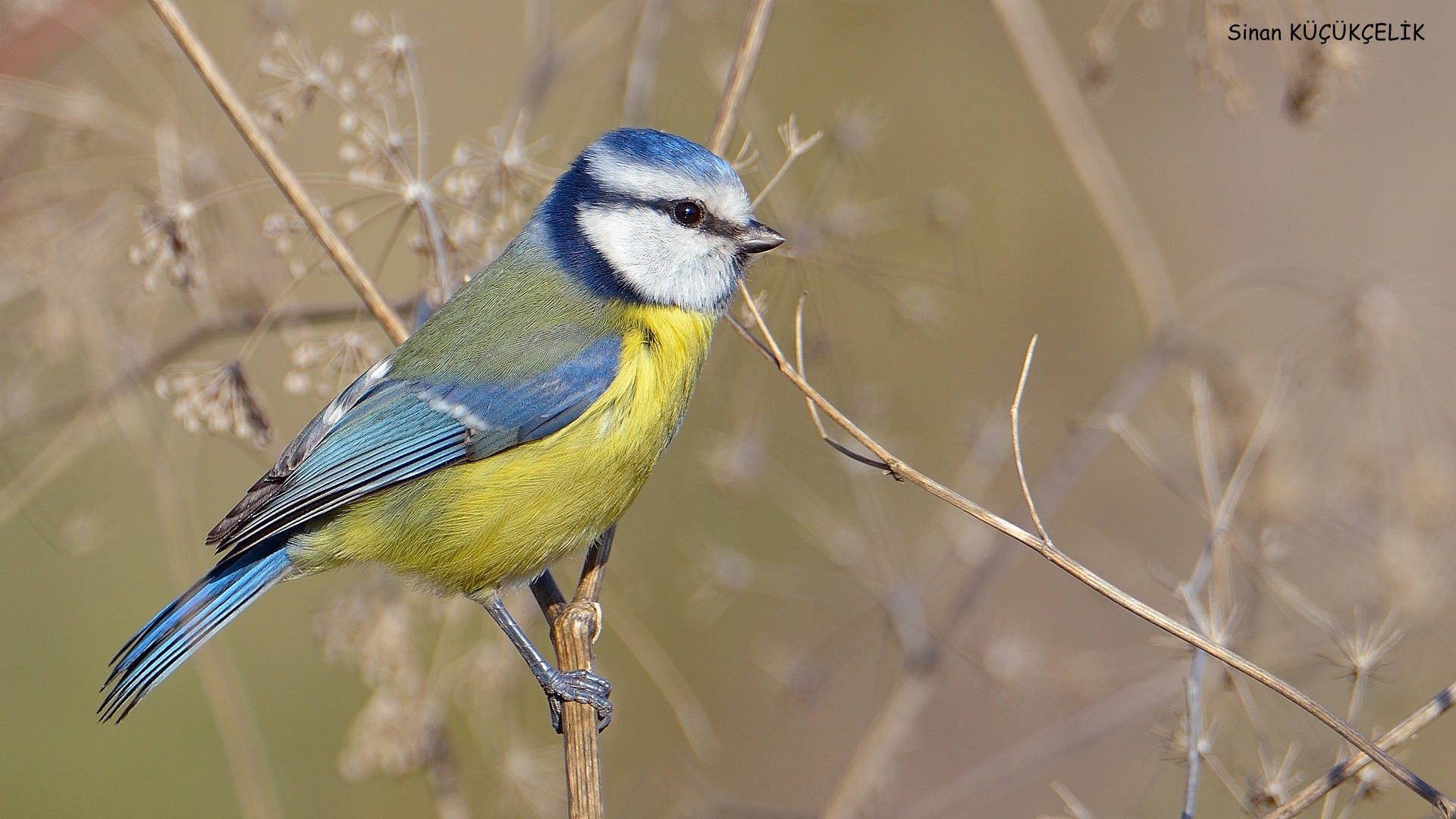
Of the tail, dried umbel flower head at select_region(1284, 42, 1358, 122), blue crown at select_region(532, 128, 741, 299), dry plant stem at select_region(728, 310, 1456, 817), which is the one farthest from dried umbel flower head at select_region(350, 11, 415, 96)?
dried umbel flower head at select_region(1284, 42, 1358, 122)

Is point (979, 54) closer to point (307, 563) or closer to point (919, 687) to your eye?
point (919, 687)

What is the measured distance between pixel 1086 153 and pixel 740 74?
1.03m

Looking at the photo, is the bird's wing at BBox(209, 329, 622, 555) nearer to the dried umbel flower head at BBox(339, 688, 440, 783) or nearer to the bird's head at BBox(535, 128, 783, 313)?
the bird's head at BBox(535, 128, 783, 313)

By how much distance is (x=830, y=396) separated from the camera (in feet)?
11.8

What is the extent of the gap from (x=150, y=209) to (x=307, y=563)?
3.17ft

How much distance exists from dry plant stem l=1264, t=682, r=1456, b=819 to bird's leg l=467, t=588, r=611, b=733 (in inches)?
56.9

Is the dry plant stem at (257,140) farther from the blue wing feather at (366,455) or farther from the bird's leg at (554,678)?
the bird's leg at (554,678)

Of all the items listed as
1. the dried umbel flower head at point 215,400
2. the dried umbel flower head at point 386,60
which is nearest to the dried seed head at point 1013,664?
the dried umbel flower head at point 215,400

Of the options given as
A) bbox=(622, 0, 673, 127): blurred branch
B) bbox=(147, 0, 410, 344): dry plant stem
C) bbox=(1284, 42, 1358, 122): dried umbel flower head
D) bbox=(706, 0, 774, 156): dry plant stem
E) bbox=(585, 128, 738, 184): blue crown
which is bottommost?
bbox=(147, 0, 410, 344): dry plant stem

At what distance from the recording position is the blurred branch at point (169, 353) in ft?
9.53

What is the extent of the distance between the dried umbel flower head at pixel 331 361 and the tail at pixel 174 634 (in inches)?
17.9

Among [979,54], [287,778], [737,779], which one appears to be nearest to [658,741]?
[737,779]

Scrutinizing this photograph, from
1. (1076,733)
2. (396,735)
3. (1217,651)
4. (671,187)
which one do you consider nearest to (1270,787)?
(1217,651)

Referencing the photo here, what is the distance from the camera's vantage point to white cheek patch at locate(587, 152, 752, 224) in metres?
2.77
